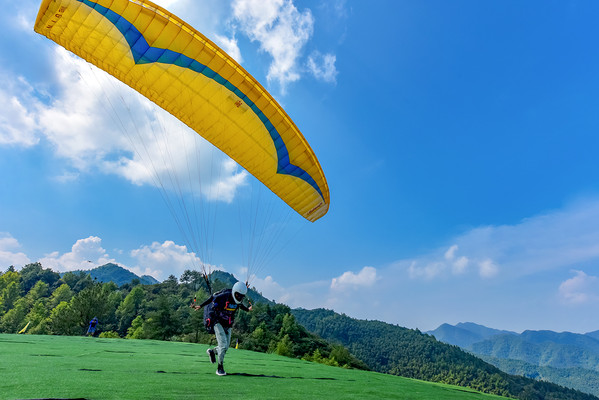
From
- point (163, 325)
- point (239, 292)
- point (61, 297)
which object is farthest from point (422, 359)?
point (239, 292)

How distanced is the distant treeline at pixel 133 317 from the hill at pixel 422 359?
73837 millimetres

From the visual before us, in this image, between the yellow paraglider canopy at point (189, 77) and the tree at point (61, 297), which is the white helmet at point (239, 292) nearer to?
the yellow paraglider canopy at point (189, 77)

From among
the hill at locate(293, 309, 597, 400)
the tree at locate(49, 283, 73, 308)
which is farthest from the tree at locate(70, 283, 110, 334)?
the hill at locate(293, 309, 597, 400)

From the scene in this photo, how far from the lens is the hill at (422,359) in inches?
4587

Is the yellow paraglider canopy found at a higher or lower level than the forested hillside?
higher

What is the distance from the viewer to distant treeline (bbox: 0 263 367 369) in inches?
1535

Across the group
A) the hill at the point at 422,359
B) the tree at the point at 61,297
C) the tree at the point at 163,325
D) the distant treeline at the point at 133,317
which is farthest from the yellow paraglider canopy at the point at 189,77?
the hill at the point at 422,359

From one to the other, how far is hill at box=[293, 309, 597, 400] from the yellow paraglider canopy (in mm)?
132000

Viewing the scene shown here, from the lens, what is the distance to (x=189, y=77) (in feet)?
26.9

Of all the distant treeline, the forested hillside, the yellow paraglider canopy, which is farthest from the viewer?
the forested hillside

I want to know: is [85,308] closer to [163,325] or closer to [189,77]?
[163,325]

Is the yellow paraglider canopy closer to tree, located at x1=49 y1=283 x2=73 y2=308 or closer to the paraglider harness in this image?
the paraglider harness

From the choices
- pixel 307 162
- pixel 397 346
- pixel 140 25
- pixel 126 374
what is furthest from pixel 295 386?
pixel 397 346

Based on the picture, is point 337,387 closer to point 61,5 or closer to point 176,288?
point 61,5
